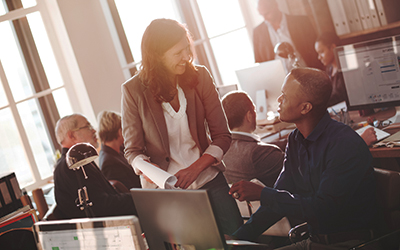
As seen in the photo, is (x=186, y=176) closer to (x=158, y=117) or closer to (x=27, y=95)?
(x=158, y=117)

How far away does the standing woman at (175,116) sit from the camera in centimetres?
166

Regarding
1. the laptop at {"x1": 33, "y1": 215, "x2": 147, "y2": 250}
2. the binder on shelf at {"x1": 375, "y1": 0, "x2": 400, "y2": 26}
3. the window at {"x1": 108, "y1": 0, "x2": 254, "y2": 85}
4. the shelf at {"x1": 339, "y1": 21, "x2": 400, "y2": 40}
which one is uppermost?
the window at {"x1": 108, "y1": 0, "x2": 254, "y2": 85}

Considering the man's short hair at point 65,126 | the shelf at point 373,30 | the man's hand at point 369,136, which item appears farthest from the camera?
the shelf at point 373,30

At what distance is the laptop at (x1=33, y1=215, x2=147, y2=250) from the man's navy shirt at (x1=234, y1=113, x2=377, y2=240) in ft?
2.44

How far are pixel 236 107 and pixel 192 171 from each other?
916 millimetres

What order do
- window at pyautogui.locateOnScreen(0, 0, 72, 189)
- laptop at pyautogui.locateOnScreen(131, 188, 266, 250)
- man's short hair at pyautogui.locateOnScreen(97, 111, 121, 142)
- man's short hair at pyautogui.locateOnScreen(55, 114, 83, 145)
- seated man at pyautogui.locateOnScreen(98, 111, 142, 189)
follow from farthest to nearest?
window at pyautogui.locateOnScreen(0, 0, 72, 189) < man's short hair at pyautogui.locateOnScreen(97, 111, 121, 142) < seated man at pyautogui.locateOnScreen(98, 111, 142, 189) < man's short hair at pyautogui.locateOnScreen(55, 114, 83, 145) < laptop at pyautogui.locateOnScreen(131, 188, 266, 250)

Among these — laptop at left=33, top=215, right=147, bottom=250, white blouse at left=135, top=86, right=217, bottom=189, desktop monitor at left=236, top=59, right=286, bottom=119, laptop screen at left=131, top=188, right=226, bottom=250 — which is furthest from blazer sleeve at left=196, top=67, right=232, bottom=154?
desktop monitor at left=236, top=59, right=286, bottom=119

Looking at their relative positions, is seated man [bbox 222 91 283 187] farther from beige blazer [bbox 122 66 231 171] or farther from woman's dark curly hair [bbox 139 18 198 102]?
woman's dark curly hair [bbox 139 18 198 102]

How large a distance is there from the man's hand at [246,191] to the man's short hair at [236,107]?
804 millimetres

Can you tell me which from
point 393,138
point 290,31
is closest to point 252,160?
point 393,138

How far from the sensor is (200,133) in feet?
5.90

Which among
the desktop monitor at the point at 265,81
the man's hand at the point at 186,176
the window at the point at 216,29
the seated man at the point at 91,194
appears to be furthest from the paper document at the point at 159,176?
the window at the point at 216,29

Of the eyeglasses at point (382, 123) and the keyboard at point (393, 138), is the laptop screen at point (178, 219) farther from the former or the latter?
the eyeglasses at point (382, 123)

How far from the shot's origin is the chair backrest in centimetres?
154
